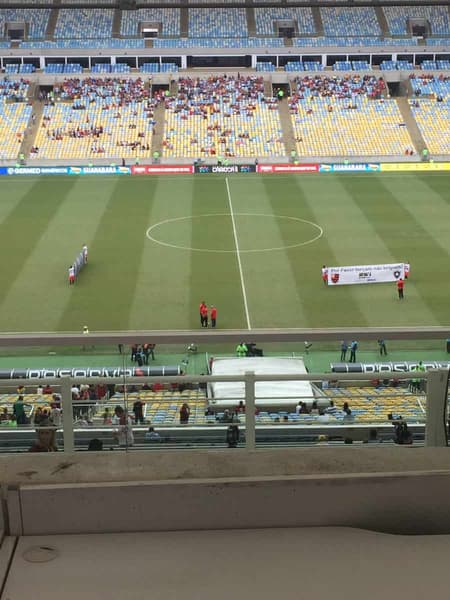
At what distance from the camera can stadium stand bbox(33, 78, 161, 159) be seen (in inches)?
2616

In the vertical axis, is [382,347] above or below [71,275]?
below

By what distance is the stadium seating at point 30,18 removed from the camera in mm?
82438

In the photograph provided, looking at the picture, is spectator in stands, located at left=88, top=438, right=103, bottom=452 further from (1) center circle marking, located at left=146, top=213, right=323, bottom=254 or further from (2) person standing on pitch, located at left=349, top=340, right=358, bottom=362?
(1) center circle marking, located at left=146, top=213, right=323, bottom=254

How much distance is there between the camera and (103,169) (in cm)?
6288

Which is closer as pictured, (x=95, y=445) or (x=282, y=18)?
(x=95, y=445)

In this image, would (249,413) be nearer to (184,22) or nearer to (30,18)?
(184,22)

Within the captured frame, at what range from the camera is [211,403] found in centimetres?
629

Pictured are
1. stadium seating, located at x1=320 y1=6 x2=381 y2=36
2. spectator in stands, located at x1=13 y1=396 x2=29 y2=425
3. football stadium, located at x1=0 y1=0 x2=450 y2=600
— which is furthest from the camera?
stadium seating, located at x1=320 y1=6 x2=381 y2=36

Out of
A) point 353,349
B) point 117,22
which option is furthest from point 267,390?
point 117,22

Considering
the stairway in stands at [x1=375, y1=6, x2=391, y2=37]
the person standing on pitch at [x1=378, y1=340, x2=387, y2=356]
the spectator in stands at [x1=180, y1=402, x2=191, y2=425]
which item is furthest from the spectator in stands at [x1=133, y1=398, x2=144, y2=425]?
the stairway in stands at [x1=375, y1=6, x2=391, y2=37]

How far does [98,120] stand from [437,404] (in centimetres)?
6859

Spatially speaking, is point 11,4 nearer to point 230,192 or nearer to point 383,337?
point 230,192

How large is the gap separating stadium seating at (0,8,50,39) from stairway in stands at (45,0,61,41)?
0.30 m

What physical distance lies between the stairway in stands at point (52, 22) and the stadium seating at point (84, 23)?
29 centimetres
